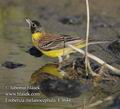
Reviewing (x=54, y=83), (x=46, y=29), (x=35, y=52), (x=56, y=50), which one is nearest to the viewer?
(x=54, y=83)

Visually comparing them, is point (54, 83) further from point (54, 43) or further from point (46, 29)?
point (46, 29)

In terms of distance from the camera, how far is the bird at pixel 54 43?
7316mm

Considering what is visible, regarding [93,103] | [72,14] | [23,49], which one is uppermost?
[72,14]

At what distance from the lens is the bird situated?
732 centimetres

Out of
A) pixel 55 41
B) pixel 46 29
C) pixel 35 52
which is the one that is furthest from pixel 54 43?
pixel 46 29

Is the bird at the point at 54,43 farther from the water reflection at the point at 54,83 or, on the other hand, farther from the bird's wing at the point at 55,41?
the water reflection at the point at 54,83

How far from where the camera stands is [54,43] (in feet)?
24.4

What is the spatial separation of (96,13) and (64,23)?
0.86 metres

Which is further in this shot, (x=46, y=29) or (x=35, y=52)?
(x=46, y=29)

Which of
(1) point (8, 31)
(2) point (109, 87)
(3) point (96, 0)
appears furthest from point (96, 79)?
(3) point (96, 0)

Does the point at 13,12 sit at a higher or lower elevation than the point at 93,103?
higher

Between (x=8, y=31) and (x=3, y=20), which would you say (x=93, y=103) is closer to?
(x=8, y=31)

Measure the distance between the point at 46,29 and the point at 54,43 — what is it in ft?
6.16

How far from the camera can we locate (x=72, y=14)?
34.0 feet
